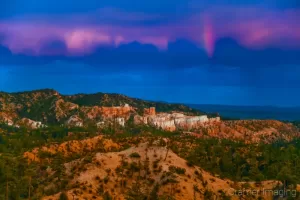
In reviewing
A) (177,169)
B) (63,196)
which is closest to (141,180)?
(177,169)

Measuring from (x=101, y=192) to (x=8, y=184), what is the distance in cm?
2203

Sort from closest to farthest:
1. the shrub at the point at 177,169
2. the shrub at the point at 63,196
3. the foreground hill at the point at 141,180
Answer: the shrub at the point at 63,196 < the foreground hill at the point at 141,180 < the shrub at the point at 177,169

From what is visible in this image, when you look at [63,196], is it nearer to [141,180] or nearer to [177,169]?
[141,180]

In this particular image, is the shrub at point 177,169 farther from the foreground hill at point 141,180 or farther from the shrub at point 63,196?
the shrub at point 63,196

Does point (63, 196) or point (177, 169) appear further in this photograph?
point (177, 169)

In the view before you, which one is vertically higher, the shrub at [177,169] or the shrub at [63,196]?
the shrub at [177,169]

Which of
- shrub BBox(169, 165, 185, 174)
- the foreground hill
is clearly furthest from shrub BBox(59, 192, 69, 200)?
shrub BBox(169, 165, 185, 174)

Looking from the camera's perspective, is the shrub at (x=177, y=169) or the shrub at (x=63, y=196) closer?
the shrub at (x=63, y=196)

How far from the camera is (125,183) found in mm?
100375

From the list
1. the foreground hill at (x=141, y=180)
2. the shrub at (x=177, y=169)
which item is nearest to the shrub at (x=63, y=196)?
the foreground hill at (x=141, y=180)

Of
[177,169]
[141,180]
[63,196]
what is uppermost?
[177,169]

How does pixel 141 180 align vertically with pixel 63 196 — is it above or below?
above

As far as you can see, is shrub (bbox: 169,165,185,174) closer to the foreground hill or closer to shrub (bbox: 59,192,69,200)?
the foreground hill

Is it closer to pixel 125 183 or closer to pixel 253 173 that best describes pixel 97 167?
pixel 125 183
